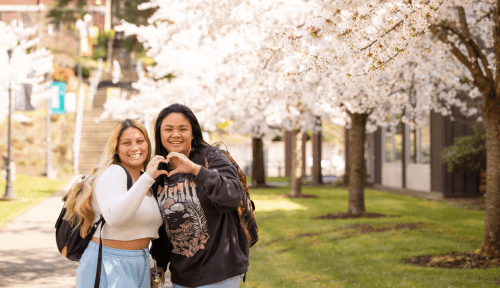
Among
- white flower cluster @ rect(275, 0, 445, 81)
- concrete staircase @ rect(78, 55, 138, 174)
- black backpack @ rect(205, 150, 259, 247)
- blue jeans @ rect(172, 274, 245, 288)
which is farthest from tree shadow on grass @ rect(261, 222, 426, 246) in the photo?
concrete staircase @ rect(78, 55, 138, 174)

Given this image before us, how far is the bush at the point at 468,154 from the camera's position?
705 inches

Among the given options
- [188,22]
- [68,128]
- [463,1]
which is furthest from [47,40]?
[463,1]

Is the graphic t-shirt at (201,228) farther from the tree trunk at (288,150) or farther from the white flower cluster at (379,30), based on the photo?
the tree trunk at (288,150)

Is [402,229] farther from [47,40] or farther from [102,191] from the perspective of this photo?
[47,40]

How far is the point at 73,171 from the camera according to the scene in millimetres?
30578

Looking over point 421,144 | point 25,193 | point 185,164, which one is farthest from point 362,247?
point 25,193

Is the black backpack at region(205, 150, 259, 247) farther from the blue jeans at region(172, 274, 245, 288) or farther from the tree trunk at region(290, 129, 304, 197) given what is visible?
the tree trunk at region(290, 129, 304, 197)

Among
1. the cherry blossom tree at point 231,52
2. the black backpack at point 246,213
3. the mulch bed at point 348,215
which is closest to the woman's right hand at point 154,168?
the black backpack at point 246,213

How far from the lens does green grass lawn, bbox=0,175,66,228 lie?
15.3 meters

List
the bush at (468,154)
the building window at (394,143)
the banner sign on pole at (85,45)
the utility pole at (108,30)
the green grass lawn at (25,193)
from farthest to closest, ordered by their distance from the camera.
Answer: the utility pole at (108,30)
the banner sign on pole at (85,45)
the building window at (394,143)
the bush at (468,154)
the green grass lawn at (25,193)

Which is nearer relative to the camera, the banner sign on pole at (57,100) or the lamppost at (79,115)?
the banner sign on pole at (57,100)

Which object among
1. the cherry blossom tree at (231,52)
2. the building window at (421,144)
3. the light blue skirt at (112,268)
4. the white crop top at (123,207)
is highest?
the cherry blossom tree at (231,52)

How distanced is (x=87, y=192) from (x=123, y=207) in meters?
0.35

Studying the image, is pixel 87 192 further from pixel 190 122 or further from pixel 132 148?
pixel 190 122
